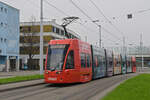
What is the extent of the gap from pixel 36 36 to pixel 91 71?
140ft

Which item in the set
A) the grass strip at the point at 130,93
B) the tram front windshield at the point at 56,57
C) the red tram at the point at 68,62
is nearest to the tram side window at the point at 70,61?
the red tram at the point at 68,62

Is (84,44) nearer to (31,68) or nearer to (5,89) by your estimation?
(5,89)

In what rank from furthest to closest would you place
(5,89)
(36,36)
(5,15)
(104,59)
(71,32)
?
(71,32) < (36,36) < (5,15) < (104,59) < (5,89)

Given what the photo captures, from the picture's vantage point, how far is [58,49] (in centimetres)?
1633

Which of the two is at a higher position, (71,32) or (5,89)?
(71,32)

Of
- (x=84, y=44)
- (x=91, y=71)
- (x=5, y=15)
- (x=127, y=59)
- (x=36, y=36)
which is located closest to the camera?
(x=84, y=44)

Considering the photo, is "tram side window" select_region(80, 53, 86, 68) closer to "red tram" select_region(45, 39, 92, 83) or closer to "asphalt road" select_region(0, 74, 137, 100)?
"red tram" select_region(45, 39, 92, 83)

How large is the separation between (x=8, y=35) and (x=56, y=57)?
31141 millimetres

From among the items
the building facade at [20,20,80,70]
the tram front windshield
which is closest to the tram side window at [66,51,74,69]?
the tram front windshield

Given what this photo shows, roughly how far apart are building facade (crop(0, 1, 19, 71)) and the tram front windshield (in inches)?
1133

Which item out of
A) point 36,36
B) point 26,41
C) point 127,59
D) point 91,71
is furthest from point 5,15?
point 91,71

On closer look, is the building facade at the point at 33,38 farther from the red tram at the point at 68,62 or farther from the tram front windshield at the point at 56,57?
the tram front windshield at the point at 56,57

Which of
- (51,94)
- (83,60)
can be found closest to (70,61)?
(83,60)

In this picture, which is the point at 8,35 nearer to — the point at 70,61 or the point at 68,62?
the point at 70,61
